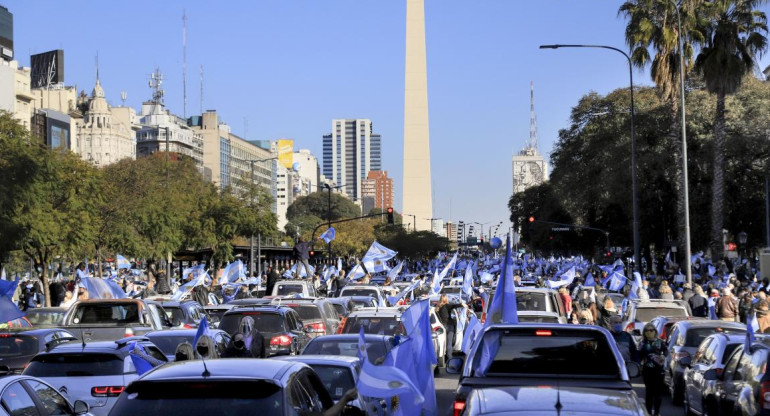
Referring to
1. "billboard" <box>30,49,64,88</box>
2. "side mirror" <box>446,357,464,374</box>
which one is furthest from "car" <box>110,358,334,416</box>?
"billboard" <box>30,49,64,88</box>

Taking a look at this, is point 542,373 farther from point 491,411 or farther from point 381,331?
point 381,331

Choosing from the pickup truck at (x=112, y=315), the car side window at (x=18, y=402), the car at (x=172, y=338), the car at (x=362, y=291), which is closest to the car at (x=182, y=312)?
the pickup truck at (x=112, y=315)

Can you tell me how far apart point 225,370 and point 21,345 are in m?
10.1

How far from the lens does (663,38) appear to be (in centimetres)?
4434

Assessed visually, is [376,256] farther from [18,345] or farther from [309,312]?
[18,345]

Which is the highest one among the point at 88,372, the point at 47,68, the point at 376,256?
the point at 47,68

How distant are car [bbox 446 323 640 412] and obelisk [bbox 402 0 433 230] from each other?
87.6m

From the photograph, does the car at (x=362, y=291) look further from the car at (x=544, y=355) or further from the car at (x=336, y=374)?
the car at (x=544, y=355)

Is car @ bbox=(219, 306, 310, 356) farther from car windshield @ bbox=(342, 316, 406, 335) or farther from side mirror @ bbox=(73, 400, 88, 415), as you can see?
side mirror @ bbox=(73, 400, 88, 415)

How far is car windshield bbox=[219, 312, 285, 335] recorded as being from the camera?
19.8 metres

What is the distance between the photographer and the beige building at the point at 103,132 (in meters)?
167

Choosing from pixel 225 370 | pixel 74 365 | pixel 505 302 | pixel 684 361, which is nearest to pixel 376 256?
pixel 684 361

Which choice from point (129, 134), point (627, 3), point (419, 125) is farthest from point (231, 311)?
point (129, 134)

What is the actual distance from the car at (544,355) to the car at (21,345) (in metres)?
7.78
